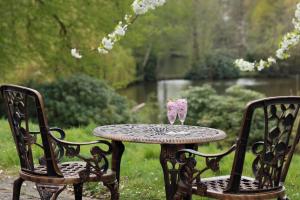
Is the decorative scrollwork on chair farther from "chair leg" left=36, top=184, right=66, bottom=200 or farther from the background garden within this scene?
the background garden

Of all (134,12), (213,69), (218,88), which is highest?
(134,12)

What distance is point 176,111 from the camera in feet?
15.4

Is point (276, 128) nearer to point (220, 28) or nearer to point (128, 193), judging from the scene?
point (128, 193)

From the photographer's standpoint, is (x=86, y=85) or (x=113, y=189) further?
(x=86, y=85)

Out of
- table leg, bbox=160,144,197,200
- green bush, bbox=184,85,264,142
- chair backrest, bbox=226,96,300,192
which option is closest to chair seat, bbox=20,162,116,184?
table leg, bbox=160,144,197,200

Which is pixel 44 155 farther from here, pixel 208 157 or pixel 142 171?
pixel 142 171

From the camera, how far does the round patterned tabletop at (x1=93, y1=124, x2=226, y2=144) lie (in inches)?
159

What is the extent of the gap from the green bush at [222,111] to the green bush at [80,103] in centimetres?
202

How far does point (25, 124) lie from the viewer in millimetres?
4117

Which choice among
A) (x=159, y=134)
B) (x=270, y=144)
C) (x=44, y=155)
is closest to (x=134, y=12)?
(x=159, y=134)

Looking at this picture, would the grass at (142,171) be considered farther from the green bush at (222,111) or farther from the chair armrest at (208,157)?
the green bush at (222,111)

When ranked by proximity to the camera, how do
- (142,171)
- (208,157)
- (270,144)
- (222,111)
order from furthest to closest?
(222,111)
(142,171)
(208,157)
(270,144)

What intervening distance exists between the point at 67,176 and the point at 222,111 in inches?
422

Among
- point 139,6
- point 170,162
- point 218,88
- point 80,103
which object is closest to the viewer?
point 170,162
